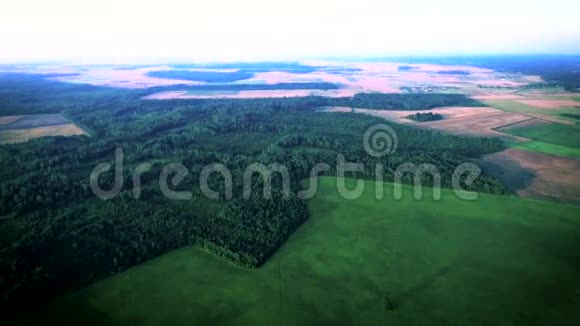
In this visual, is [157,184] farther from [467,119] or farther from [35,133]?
[467,119]

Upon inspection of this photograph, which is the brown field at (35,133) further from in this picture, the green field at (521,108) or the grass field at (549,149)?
the green field at (521,108)

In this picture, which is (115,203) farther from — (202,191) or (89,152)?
(89,152)

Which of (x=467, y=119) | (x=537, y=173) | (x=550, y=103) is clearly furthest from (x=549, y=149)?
(x=550, y=103)

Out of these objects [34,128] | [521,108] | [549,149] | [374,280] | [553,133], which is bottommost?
[374,280]

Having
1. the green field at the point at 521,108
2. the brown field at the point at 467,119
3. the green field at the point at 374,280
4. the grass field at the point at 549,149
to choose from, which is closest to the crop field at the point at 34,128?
the green field at the point at 374,280

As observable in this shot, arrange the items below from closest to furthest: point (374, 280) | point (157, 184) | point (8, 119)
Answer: point (374, 280)
point (157, 184)
point (8, 119)

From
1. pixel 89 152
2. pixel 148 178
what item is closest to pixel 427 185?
pixel 148 178
